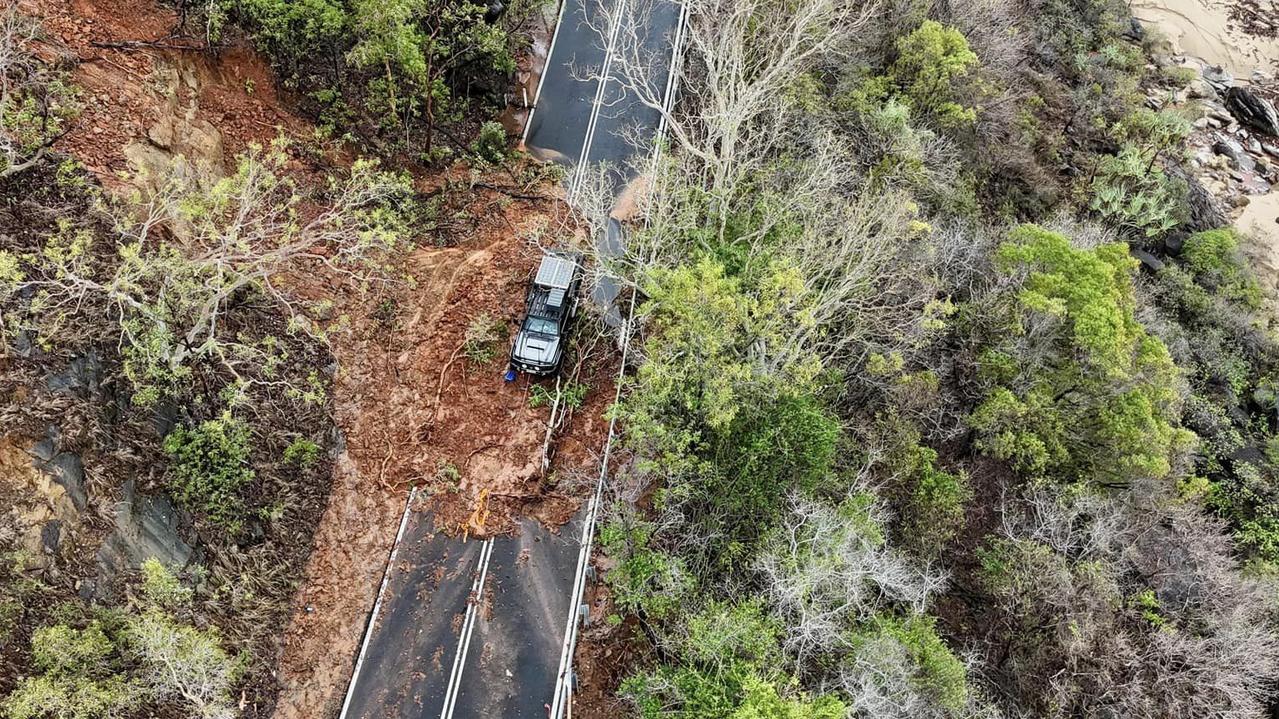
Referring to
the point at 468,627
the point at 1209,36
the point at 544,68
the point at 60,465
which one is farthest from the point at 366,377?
the point at 1209,36

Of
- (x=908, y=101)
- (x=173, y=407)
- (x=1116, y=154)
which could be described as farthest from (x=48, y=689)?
(x=1116, y=154)

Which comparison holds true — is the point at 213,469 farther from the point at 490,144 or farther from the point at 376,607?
the point at 490,144

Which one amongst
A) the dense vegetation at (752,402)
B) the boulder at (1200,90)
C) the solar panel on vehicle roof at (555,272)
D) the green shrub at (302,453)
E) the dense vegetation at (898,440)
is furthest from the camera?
the boulder at (1200,90)

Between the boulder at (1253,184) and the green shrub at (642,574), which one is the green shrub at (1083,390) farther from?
the boulder at (1253,184)

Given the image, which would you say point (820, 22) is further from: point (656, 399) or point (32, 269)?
point (32, 269)

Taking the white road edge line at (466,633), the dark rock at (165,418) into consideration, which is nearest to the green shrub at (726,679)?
the white road edge line at (466,633)

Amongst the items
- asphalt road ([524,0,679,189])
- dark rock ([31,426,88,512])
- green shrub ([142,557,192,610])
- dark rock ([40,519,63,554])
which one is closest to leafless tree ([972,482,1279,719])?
asphalt road ([524,0,679,189])
